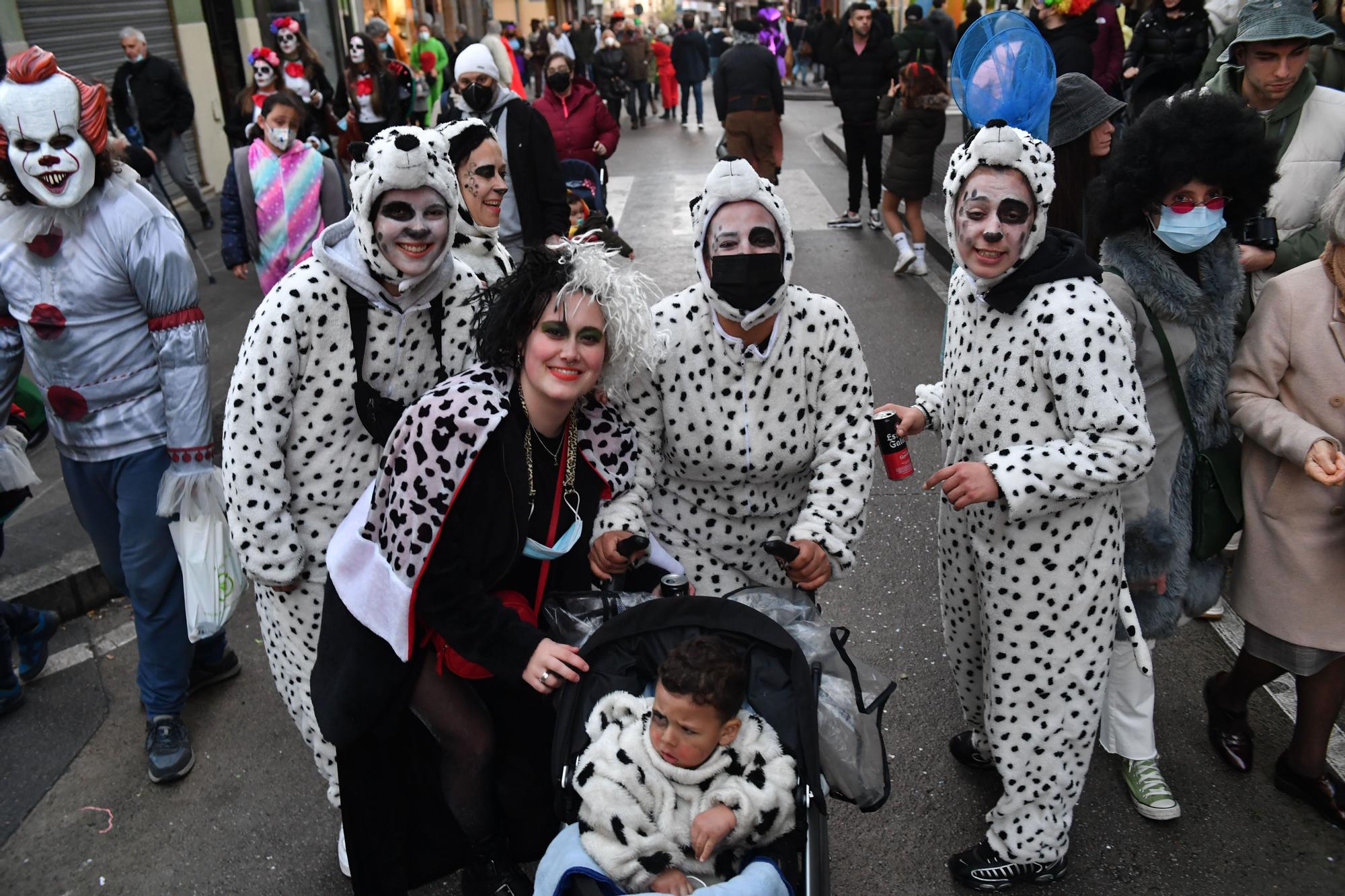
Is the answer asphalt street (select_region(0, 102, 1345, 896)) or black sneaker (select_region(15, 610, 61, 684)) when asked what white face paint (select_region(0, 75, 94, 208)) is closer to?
black sneaker (select_region(15, 610, 61, 684))

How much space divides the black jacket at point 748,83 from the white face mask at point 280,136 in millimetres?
5727

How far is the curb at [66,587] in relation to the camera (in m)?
4.62

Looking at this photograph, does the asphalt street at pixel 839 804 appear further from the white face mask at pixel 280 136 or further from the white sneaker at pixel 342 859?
the white face mask at pixel 280 136

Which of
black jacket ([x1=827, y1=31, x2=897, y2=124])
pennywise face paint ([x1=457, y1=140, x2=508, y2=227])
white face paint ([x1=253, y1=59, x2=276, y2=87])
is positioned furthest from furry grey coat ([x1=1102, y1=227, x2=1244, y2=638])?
black jacket ([x1=827, y1=31, x2=897, y2=124])

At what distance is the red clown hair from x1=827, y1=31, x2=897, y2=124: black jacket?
792cm

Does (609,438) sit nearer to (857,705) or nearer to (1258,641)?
(857,705)

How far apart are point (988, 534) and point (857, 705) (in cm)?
76

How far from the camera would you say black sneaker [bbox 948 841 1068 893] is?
3.02 metres

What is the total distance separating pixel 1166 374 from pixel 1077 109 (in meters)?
2.00

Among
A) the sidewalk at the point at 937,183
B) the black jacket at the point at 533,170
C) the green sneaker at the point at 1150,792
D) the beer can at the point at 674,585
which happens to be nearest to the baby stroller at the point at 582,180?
the black jacket at the point at 533,170

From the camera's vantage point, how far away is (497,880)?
9.50 ft

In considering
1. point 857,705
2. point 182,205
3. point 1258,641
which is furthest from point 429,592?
point 182,205

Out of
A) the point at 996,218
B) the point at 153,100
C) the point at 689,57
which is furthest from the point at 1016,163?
the point at 689,57

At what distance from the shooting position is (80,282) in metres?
3.34
